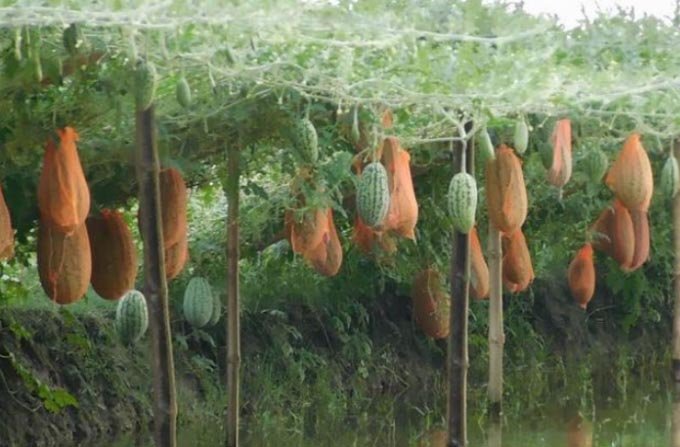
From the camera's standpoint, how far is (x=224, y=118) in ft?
25.8

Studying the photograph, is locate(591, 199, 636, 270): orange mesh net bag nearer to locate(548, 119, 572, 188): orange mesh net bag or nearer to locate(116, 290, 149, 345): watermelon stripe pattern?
locate(548, 119, 572, 188): orange mesh net bag

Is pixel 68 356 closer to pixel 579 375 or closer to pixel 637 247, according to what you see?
pixel 637 247

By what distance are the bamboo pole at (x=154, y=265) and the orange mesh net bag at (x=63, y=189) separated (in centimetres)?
24

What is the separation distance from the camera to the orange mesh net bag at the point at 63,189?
656 cm

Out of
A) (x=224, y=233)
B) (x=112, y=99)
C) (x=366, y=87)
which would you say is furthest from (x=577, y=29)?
(x=224, y=233)

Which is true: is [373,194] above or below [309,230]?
above

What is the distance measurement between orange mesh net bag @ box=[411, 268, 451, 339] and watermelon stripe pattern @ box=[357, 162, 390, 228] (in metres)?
3.88

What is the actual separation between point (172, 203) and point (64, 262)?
3.15 feet

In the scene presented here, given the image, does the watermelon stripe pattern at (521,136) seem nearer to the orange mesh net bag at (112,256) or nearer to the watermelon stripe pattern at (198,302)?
the orange mesh net bag at (112,256)

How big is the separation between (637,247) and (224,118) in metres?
4.18

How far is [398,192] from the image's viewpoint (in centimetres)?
792

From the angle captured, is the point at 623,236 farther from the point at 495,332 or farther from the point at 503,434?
the point at 503,434

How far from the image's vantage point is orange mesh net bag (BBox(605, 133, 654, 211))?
31.3 ft

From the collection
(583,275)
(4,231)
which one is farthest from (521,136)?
(583,275)
